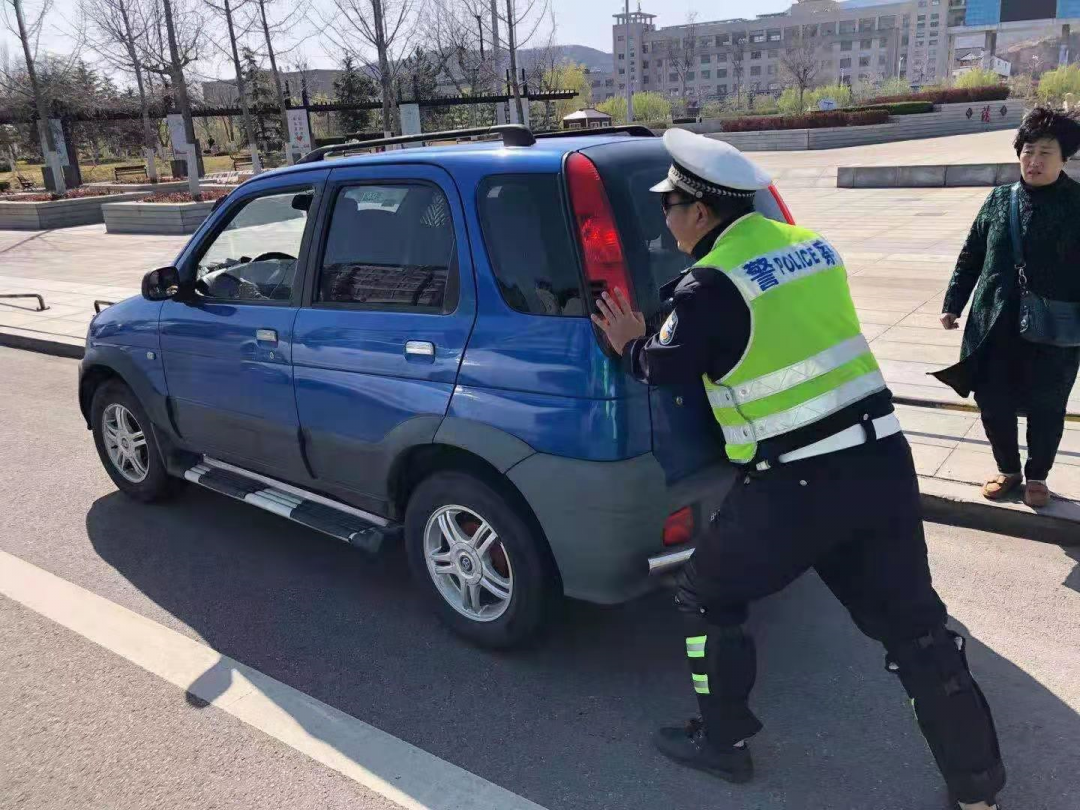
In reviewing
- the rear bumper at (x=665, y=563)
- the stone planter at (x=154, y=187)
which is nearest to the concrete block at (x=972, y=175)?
the rear bumper at (x=665, y=563)

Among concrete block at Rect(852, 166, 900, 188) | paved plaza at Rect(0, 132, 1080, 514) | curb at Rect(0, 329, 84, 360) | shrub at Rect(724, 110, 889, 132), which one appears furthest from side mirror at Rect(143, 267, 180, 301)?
shrub at Rect(724, 110, 889, 132)

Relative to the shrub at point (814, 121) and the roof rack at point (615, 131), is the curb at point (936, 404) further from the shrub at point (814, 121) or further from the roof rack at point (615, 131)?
the shrub at point (814, 121)

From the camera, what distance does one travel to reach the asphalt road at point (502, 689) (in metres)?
2.71

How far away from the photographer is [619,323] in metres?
2.61

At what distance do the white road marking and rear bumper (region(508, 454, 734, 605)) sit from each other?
731 mm

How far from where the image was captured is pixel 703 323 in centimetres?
229

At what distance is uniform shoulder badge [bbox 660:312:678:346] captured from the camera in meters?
2.32

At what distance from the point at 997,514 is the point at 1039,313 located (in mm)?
1018

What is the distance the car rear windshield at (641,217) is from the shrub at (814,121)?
35446 millimetres

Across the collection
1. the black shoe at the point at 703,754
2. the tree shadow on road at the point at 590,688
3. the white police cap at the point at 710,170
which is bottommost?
the tree shadow on road at the point at 590,688

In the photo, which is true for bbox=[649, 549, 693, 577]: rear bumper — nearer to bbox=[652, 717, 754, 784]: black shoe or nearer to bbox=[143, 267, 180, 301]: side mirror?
bbox=[652, 717, 754, 784]: black shoe

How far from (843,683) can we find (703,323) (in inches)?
63.4

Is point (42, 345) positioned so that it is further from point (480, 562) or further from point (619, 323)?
point (619, 323)

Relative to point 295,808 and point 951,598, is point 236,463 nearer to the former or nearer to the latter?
point 295,808
